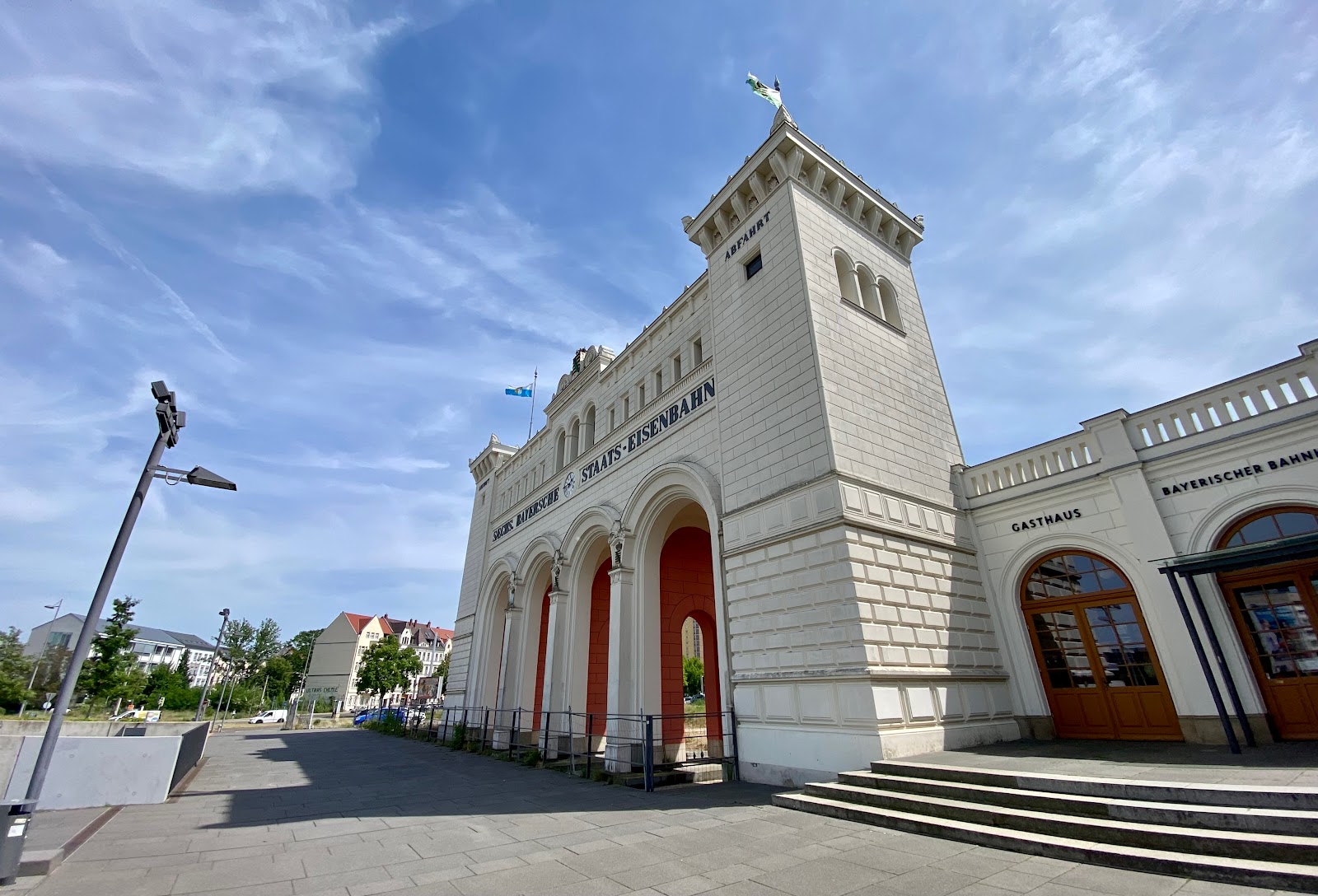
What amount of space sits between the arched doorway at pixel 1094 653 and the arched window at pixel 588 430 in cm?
1328

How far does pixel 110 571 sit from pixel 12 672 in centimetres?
4297

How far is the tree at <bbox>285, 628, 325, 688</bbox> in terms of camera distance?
231ft

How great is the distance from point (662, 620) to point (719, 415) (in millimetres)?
7464

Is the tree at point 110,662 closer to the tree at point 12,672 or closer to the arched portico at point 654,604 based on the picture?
the tree at point 12,672

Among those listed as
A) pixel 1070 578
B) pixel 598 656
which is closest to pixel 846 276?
pixel 1070 578

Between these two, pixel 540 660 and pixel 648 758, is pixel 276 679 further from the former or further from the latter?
pixel 648 758

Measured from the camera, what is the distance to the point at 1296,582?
7918 millimetres

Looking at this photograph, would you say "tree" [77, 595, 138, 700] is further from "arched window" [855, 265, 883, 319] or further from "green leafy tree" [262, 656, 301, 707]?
"arched window" [855, 265, 883, 319]

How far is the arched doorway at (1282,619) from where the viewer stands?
25.2 ft

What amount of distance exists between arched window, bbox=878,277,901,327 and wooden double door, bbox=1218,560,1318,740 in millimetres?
8243

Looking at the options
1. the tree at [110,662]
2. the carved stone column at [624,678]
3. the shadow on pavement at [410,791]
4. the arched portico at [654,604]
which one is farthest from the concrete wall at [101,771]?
the tree at [110,662]

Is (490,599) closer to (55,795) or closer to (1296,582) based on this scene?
(55,795)

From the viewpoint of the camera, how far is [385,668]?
5853 cm

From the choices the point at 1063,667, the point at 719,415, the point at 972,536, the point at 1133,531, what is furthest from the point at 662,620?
the point at 1133,531
